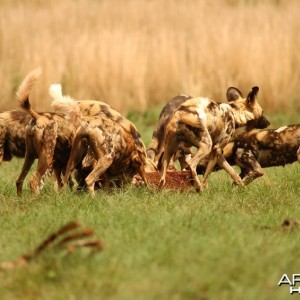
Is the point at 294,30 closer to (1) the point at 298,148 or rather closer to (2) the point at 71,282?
(1) the point at 298,148

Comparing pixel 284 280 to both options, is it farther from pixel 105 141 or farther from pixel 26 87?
pixel 26 87

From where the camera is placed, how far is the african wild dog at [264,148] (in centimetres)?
785

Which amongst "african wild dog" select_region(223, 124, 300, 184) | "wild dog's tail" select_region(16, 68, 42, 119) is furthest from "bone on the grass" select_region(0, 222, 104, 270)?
"african wild dog" select_region(223, 124, 300, 184)

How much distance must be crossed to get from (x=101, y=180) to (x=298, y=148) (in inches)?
79.2

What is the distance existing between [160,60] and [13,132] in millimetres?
5420

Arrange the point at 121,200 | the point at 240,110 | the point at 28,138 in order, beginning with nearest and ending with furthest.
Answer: the point at 121,200, the point at 28,138, the point at 240,110

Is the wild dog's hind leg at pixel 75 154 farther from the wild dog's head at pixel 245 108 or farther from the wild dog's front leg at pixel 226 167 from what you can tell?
the wild dog's head at pixel 245 108

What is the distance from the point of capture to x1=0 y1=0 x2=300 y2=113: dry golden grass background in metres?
11.9

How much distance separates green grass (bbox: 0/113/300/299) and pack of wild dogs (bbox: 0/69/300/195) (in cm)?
30

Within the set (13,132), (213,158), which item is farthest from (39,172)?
(213,158)

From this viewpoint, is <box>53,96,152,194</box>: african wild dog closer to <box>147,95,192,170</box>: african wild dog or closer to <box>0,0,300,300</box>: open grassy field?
<box>0,0,300,300</box>: open grassy field

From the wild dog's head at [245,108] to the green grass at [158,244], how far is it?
45.7 inches

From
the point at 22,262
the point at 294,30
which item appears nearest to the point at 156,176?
the point at 22,262

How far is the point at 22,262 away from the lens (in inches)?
163
